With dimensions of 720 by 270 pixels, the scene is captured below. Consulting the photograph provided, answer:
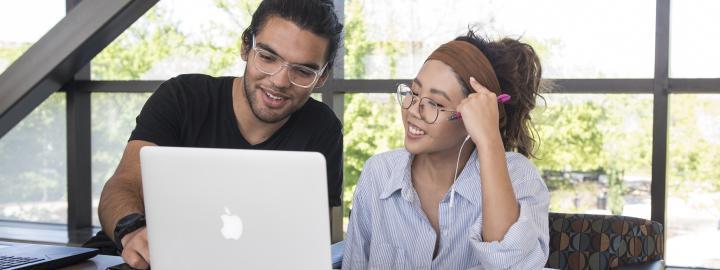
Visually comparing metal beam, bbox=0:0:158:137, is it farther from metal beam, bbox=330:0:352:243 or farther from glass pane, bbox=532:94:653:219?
glass pane, bbox=532:94:653:219

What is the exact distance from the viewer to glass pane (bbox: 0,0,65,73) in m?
4.11

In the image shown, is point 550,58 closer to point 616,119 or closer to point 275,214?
point 616,119

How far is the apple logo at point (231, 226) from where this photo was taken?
1.35 meters

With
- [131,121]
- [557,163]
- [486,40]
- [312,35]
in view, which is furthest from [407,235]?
[131,121]

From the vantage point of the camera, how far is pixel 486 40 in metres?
2.13

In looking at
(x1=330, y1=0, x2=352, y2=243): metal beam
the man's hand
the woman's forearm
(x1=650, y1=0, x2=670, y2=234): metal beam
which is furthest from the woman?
(x1=330, y1=0, x2=352, y2=243): metal beam

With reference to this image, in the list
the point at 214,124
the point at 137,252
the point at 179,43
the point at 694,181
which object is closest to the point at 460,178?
the point at 137,252

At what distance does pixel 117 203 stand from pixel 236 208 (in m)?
0.84

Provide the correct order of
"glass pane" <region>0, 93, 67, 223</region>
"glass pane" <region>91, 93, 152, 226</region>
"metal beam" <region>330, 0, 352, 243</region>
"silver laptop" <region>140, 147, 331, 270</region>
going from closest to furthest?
1. "silver laptop" <region>140, 147, 331, 270</region>
2. "metal beam" <region>330, 0, 352, 243</region>
3. "glass pane" <region>91, 93, 152, 226</region>
4. "glass pane" <region>0, 93, 67, 223</region>

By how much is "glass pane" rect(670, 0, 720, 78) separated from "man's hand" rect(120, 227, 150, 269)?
210 cm

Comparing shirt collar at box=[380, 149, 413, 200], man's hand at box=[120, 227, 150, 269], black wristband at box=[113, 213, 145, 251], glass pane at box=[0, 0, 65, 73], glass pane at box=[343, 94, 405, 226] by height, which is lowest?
man's hand at box=[120, 227, 150, 269]

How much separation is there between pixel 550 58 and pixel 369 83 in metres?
0.75

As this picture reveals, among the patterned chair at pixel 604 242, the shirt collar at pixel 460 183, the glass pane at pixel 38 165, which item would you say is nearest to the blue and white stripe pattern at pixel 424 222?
the shirt collar at pixel 460 183

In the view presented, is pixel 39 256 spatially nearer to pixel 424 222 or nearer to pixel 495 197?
pixel 424 222
